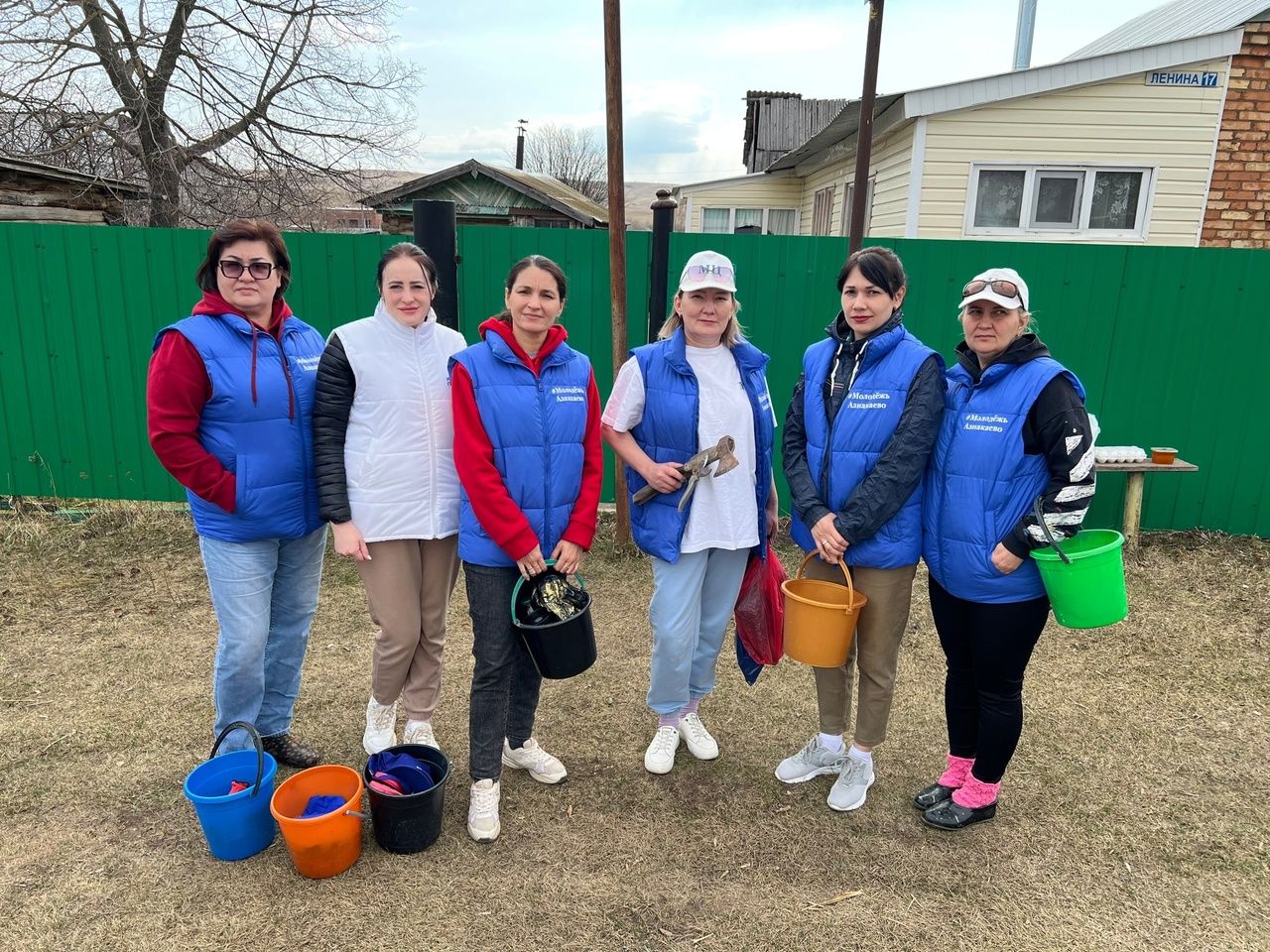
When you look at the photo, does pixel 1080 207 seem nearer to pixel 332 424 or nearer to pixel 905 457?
pixel 905 457

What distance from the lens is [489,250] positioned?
217 inches

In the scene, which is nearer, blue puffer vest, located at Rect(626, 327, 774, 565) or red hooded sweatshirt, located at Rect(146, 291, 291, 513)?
red hooded sweatshirt, located at Rect(146, 291, 291, 513)

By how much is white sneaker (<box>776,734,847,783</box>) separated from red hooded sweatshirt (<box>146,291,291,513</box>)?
2.17 metres

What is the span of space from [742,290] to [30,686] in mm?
4592

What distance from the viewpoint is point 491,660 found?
102 inches

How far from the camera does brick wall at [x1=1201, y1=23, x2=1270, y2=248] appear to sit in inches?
307

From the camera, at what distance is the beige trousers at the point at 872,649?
2.64 m

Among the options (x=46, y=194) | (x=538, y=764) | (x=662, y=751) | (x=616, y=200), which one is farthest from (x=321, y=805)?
(x=46, y=194)

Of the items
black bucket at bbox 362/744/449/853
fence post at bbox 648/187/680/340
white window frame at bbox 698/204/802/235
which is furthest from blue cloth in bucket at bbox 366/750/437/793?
white window frame at bbox 698/204/802/235

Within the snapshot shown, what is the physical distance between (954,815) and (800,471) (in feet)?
4.22

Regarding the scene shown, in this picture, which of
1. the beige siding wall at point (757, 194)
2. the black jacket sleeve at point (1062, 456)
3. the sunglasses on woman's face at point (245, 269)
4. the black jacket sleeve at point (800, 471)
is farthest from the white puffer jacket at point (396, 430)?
the beige siding wall at point (757, 194)

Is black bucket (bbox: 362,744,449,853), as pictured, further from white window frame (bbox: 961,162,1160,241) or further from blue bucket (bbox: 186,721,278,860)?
white window frame (bbox: 961,162,1160,241)

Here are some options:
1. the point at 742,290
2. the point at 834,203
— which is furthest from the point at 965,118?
the point at 742,290

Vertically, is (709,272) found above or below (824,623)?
above
